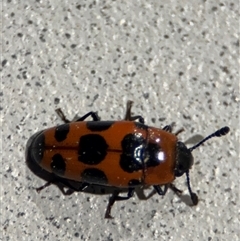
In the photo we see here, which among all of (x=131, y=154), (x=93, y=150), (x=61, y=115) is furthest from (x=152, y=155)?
(x=61, y=115)

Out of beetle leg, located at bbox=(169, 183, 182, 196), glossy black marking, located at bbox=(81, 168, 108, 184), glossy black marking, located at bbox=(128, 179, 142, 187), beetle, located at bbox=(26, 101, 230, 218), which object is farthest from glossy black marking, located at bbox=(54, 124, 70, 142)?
beetle leg, located at bbox=(169, 183, 182, 196)

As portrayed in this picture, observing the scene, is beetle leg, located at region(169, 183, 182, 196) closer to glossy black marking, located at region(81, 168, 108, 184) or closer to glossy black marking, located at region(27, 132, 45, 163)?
glossy black marking, located at region(81, 168, 108, 184)

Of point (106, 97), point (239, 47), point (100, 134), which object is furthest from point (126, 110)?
point (239, 47)

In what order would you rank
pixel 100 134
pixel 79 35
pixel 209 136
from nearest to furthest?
pixel 100 134, pixel 209 136, pixel 79 35

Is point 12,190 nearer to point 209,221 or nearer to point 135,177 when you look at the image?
point 135,177

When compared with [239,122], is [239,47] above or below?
above

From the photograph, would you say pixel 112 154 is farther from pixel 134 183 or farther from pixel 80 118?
pixel 80 118
